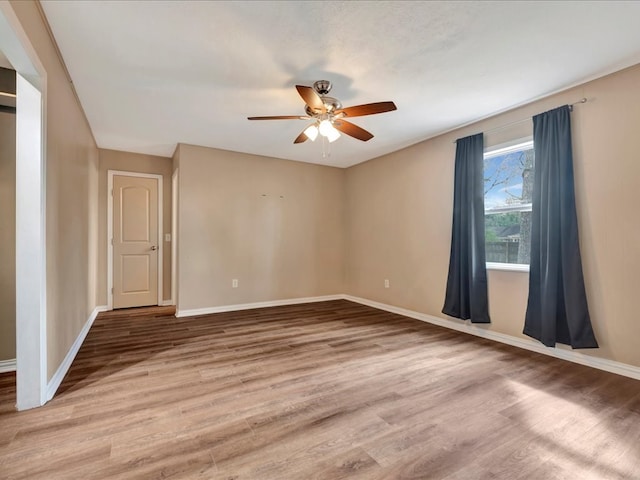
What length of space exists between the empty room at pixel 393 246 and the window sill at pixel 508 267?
20mm

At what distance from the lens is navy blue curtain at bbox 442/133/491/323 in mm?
3547

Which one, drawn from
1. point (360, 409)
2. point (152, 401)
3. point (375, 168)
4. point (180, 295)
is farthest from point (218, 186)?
point (360, 409)

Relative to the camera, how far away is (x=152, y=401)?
83.2 inches

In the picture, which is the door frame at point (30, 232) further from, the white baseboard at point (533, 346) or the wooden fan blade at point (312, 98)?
the white baseboard at point (533, 346)

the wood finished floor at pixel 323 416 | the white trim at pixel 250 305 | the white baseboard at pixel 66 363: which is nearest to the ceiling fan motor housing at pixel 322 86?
the wood finished floor at pixel 323 416

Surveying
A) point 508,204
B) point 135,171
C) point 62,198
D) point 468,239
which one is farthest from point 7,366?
point 508,204

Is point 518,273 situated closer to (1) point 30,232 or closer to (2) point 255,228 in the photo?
(2) point 255,228

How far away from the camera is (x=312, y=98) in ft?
7.99

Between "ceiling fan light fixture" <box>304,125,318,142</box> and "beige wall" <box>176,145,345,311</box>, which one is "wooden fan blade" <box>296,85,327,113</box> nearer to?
"ceiling fan light fixture" <box>304,125,318,142</box>

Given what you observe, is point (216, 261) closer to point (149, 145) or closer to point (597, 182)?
point (149, 145)

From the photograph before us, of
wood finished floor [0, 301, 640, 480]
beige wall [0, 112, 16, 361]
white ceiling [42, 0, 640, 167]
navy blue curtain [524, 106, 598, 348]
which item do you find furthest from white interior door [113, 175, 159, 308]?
navy blue curtain [524, 106, 598, 348]

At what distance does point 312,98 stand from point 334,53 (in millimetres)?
347

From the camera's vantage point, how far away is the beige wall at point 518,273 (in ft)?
8.29

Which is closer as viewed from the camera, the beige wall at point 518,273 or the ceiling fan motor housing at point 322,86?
the beige wall at point 518,273
